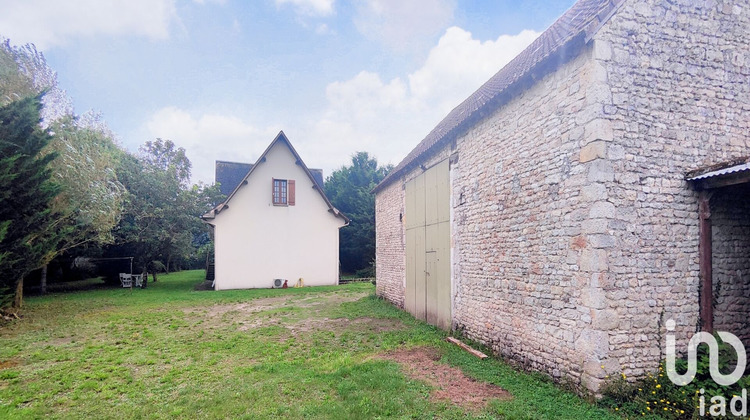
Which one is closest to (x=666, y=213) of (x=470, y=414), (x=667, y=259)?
(x=667, y=259)

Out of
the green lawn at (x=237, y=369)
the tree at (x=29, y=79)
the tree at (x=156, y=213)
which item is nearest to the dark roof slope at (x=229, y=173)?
the tree at (x=156, y=213)

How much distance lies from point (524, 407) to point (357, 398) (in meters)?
2.15

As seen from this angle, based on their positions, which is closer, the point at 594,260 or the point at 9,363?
the point at 594,260

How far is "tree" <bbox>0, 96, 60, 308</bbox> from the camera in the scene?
368 inches

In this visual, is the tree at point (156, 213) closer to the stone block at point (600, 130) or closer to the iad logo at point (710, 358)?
the stone block at point (600, 130)

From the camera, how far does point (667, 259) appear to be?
15.7ft

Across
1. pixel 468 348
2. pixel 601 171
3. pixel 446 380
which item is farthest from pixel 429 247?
pixel 601 171

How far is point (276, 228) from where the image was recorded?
18828 mm

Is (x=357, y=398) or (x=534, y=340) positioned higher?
(x=534, y=340)

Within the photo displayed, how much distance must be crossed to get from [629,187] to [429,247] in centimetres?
561

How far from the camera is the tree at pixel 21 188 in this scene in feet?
30.7

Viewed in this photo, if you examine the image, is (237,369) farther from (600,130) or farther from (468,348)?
(600,130)

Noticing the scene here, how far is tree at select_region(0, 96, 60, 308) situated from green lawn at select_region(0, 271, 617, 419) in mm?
1852

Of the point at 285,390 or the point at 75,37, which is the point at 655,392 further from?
the point at 75,37
